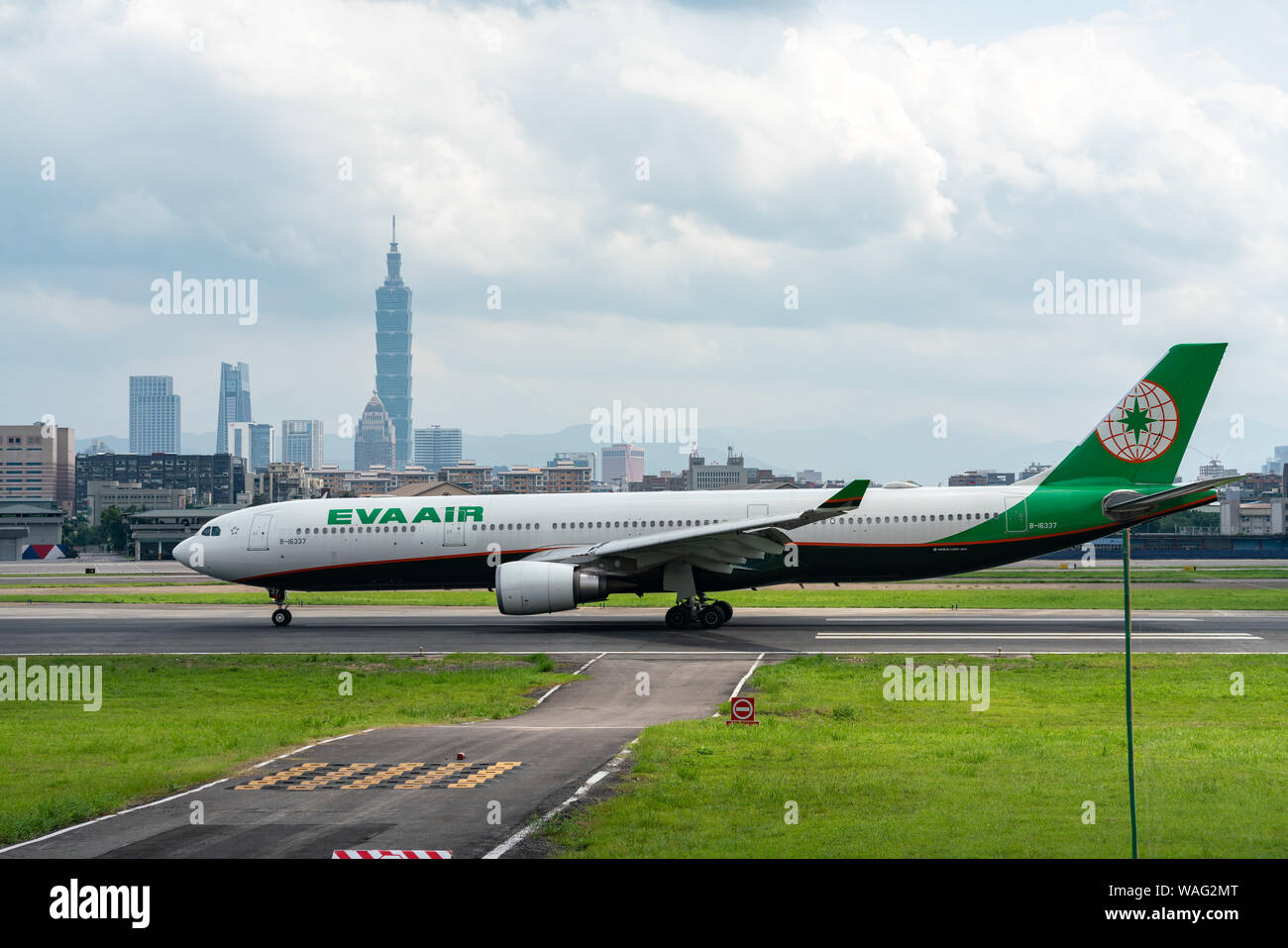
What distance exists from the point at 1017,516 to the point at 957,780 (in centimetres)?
2295

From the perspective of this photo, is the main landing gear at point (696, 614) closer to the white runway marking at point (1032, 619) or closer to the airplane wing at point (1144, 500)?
the white runway marking at point (1032, 619)

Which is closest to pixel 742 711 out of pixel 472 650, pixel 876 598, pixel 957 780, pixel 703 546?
pixel 957 780

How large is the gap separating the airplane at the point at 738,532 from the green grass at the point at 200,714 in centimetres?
716

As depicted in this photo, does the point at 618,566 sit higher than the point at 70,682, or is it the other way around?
the point at 618,566

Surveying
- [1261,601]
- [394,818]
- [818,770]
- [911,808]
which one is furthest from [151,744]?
[1261,601]

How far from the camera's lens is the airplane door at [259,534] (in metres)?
39.7

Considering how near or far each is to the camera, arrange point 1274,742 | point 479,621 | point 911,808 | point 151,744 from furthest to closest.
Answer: point 479,621
point 151,744
point 1274,742
point 911,808

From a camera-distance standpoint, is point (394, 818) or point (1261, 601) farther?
point (1261, 601)

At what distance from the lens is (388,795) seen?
14.7 metres

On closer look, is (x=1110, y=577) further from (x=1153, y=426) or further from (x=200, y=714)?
(x=200, y=714)

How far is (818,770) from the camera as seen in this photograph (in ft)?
51.5
